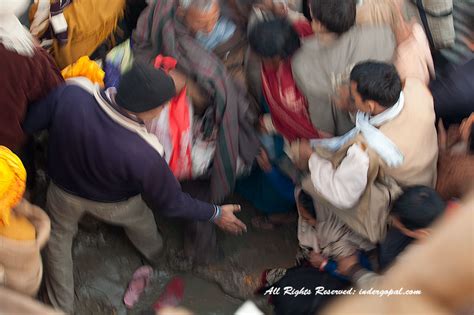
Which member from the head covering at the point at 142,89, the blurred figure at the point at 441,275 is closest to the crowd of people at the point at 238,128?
the head covering at the point at 142,89

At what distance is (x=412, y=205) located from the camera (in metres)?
2.16

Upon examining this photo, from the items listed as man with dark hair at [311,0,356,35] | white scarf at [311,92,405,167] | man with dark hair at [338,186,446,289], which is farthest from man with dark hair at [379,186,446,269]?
man with dark hair at [311,0,356,35]

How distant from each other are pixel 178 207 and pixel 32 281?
681mm

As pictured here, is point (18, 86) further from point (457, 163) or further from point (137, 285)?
point (457, 163)

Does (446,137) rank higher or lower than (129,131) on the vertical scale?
lower

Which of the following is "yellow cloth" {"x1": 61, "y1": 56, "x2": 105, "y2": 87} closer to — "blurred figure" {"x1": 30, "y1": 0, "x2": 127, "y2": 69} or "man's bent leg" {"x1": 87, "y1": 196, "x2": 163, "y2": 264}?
"blurred figure" {"x1": 30, "y1": 0, "x2": 127, "y2": 69}

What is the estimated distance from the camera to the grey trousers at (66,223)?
8.71ft

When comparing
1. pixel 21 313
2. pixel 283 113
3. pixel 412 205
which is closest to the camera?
pixel 21 313

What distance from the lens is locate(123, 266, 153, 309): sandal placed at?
118 inches

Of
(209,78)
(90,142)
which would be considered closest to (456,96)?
(209,78)

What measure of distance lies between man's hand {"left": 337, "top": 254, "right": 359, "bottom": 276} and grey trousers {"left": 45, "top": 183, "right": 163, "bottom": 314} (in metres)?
1.03

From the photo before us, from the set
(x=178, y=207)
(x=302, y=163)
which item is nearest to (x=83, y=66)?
(x=178, y=207)

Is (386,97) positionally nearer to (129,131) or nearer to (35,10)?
(129,131)

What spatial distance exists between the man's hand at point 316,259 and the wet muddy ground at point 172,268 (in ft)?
1.48
